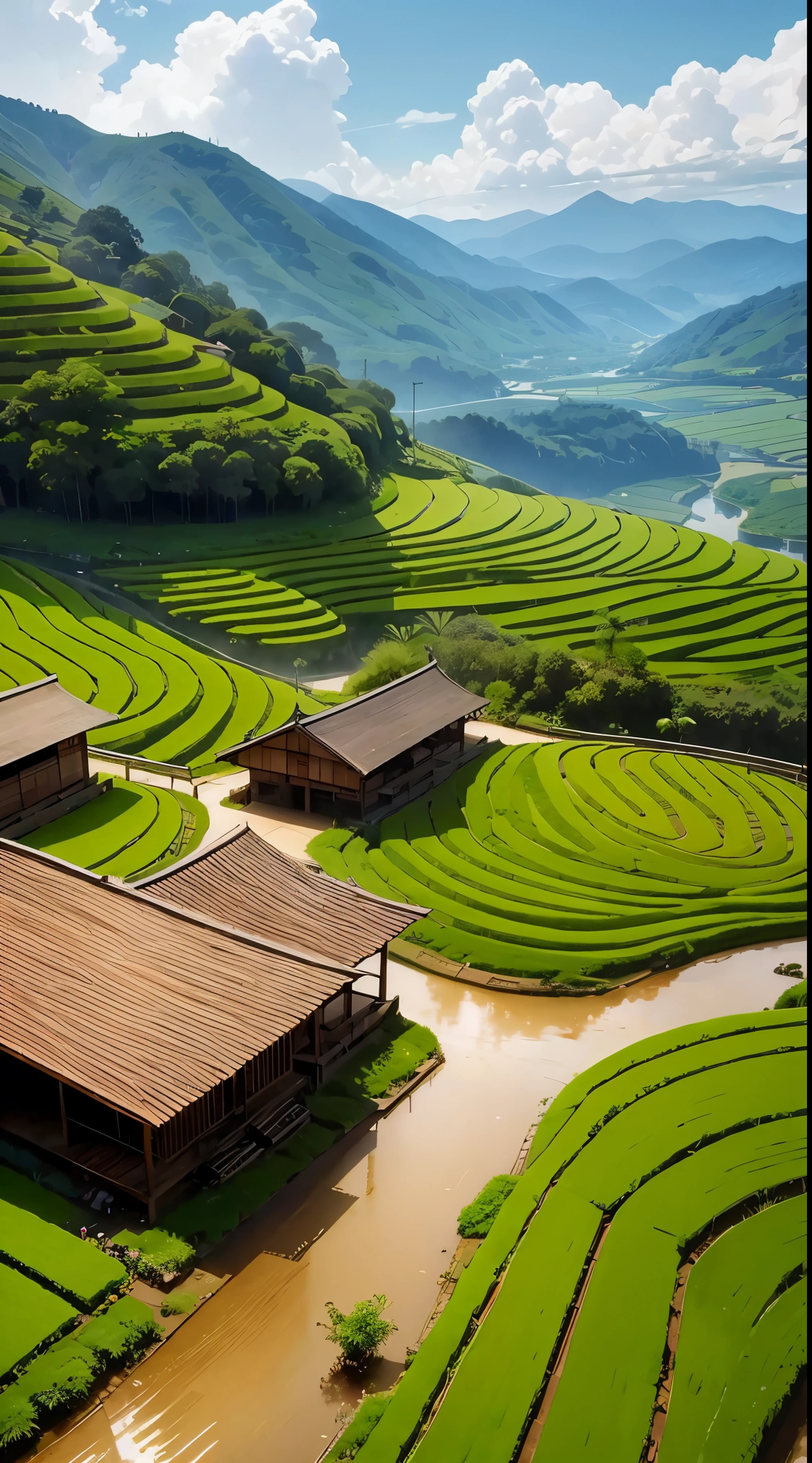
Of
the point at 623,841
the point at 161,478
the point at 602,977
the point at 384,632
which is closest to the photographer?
the point at 602,977

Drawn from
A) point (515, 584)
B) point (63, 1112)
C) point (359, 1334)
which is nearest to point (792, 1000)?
point (359, 1334)

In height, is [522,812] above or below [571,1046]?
above

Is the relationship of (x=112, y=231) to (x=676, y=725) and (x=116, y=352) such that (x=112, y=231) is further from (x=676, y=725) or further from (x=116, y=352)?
(x=676, y=725)

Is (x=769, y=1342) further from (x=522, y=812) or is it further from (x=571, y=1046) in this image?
(x=522, y=812)

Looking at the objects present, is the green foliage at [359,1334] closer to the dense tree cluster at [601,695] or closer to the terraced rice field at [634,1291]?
the terraced rice field at [634,1291]

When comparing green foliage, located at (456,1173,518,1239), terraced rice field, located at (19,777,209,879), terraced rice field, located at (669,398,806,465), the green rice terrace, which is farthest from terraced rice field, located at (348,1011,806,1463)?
terraced rice field, located at (669,398,806,465)

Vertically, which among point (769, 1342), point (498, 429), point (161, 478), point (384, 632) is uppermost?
point (498, 429)

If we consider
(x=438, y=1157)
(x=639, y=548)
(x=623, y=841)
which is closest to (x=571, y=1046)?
(x=438, y=1157)

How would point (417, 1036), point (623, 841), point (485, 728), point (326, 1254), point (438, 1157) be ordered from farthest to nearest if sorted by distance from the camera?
point (485, 728), point (623, 841), point (417, 1036), point (438, 1157), point (326, 1254)
